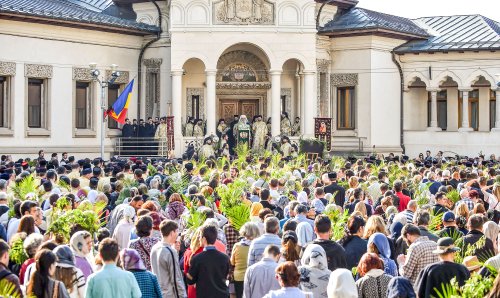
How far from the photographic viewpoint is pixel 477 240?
42.1 ft

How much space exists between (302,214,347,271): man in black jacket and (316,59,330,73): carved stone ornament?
31.2 metres

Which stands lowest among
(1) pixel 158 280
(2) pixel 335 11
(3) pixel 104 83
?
(1) pixel 158 280

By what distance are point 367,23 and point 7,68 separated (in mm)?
14785

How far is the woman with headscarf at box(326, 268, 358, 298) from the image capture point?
9.66 meters

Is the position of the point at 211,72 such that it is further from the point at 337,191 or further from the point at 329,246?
the point at 329,246

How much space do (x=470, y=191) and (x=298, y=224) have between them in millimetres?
5200

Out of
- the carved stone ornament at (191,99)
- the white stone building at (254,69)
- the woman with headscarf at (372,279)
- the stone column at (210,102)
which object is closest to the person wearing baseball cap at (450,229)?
the woman with headscarf at (372,279)

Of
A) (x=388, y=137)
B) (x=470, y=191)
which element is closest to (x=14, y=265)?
(x=470, y=191)

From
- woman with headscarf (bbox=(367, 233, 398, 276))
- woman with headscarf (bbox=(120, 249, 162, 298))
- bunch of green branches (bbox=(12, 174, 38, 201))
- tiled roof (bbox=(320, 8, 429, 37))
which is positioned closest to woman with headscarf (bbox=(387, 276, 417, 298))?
woman with headscarf (bbox=(367, 233, 398, 276))

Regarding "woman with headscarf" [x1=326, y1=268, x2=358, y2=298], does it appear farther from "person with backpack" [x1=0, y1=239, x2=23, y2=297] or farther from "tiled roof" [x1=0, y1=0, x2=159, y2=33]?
"tiled roof" [x1=0, y1=0, x2=159, y2=33]

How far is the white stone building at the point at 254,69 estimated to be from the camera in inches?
1503

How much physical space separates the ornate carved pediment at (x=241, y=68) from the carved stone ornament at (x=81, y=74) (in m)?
5.61

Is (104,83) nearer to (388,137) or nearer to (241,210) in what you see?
(388,137)

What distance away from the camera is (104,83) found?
115 feet
